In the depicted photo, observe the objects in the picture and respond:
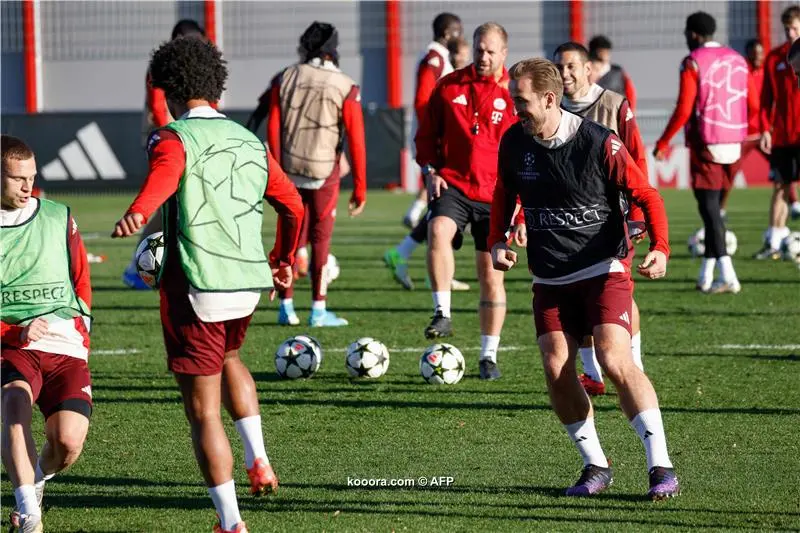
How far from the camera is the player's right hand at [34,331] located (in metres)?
4.72

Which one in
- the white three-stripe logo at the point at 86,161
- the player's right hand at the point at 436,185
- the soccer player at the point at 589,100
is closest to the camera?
the soccer player at the point at 589,100

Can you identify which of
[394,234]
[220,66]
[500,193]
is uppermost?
[220,66]

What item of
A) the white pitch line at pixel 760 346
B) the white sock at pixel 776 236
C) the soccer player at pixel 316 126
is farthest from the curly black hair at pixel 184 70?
the white sock at pixel 776 236

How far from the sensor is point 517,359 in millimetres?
8539

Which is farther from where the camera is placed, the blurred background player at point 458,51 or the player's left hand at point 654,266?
the blurred background player at point 458,51

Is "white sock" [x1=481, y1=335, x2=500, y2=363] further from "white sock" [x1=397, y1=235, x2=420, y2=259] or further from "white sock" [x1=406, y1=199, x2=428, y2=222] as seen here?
"white sock" [x1=406, y1=199, x2=428, y2=222]

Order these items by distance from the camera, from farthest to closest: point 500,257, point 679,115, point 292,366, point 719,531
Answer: point 679,115, point 292,366, point 500,257, point 719,531

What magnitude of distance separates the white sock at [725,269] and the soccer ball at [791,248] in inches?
96.3

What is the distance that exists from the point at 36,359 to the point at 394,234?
1354 centimetres

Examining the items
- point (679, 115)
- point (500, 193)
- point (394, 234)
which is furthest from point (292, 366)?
point (394, 234)

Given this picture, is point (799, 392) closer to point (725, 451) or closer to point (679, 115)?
point (725, 451)

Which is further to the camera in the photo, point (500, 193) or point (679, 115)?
point (679, 115)

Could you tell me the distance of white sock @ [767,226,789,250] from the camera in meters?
14.1

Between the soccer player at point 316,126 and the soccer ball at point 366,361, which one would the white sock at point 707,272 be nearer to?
the soccer player at point 316,126
